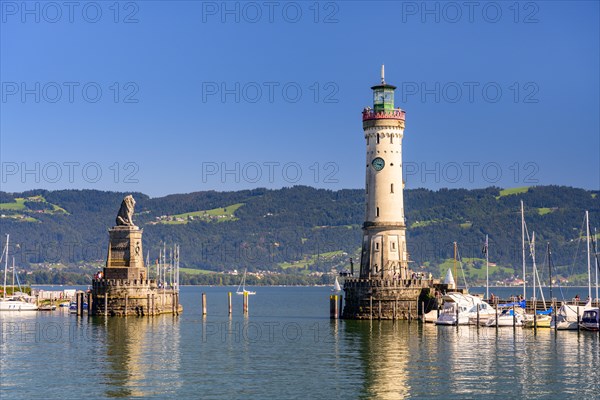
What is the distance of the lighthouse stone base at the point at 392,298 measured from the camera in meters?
106

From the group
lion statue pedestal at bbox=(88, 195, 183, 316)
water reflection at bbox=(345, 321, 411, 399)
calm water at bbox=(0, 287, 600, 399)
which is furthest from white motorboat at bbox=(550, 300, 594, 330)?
lion statue pedestal at bbox=(88, 195, 183, 316)

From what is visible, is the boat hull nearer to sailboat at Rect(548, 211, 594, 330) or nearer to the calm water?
the calm water

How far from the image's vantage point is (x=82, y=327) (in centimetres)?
10500

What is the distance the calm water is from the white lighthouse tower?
667cm

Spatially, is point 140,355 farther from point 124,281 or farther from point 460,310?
point 460,310

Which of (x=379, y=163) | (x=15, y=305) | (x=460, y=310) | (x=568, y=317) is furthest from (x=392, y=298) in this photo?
(x=15, y=305)

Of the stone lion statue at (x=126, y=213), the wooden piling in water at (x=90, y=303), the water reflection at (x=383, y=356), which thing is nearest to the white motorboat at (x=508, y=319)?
the water reflection at (x=383, y=356)

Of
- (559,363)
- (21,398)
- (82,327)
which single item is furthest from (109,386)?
(82,327)

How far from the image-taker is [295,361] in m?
75.4

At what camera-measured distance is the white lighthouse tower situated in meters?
108

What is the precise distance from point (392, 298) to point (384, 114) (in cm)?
1936

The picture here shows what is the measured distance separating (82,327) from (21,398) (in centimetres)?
4746

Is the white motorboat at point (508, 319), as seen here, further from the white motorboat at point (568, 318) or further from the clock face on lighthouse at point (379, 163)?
the clock face on lighthouse at point (379, 163)

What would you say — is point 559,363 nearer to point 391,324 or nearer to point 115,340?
point 391,324
